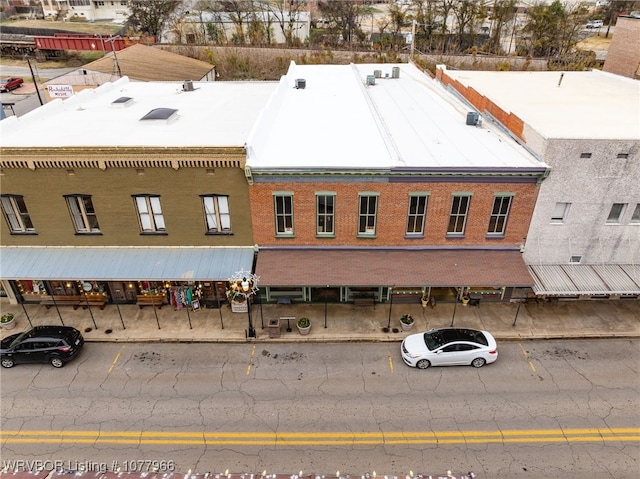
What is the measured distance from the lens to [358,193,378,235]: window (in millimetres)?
23016

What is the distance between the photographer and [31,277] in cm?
2306

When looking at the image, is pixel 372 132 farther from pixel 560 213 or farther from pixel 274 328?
pixel 274 328

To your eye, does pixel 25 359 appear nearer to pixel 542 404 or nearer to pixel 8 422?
pixel 8 422

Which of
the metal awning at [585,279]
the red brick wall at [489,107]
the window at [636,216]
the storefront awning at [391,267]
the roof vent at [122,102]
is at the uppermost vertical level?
the roof vent at [122,102]

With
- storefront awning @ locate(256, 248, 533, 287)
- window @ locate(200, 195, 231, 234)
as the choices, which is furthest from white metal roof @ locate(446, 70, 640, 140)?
window @ locate(200, 195, 231, 234)

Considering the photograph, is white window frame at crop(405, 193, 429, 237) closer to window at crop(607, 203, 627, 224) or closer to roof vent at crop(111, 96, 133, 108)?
window at crop(607, 203, 627, 224)

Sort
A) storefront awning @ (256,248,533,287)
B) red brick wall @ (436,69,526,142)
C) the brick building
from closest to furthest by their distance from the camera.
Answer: the brick building
storefront awning @ (256,248,533,287)
red brick wall @ (436,69,526,142)

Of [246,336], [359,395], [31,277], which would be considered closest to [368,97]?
[246,336]

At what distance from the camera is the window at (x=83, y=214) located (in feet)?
76.8

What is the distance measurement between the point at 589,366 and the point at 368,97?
25.0m

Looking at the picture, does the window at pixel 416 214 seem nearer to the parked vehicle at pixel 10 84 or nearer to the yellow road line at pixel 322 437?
the yellow road line at pixel 322 437

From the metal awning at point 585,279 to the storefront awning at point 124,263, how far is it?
16.6m

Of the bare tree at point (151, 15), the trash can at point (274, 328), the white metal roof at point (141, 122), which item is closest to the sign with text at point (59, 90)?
the white metal roof at point (141, 122)

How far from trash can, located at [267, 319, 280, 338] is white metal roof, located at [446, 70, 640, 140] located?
17638 mm
